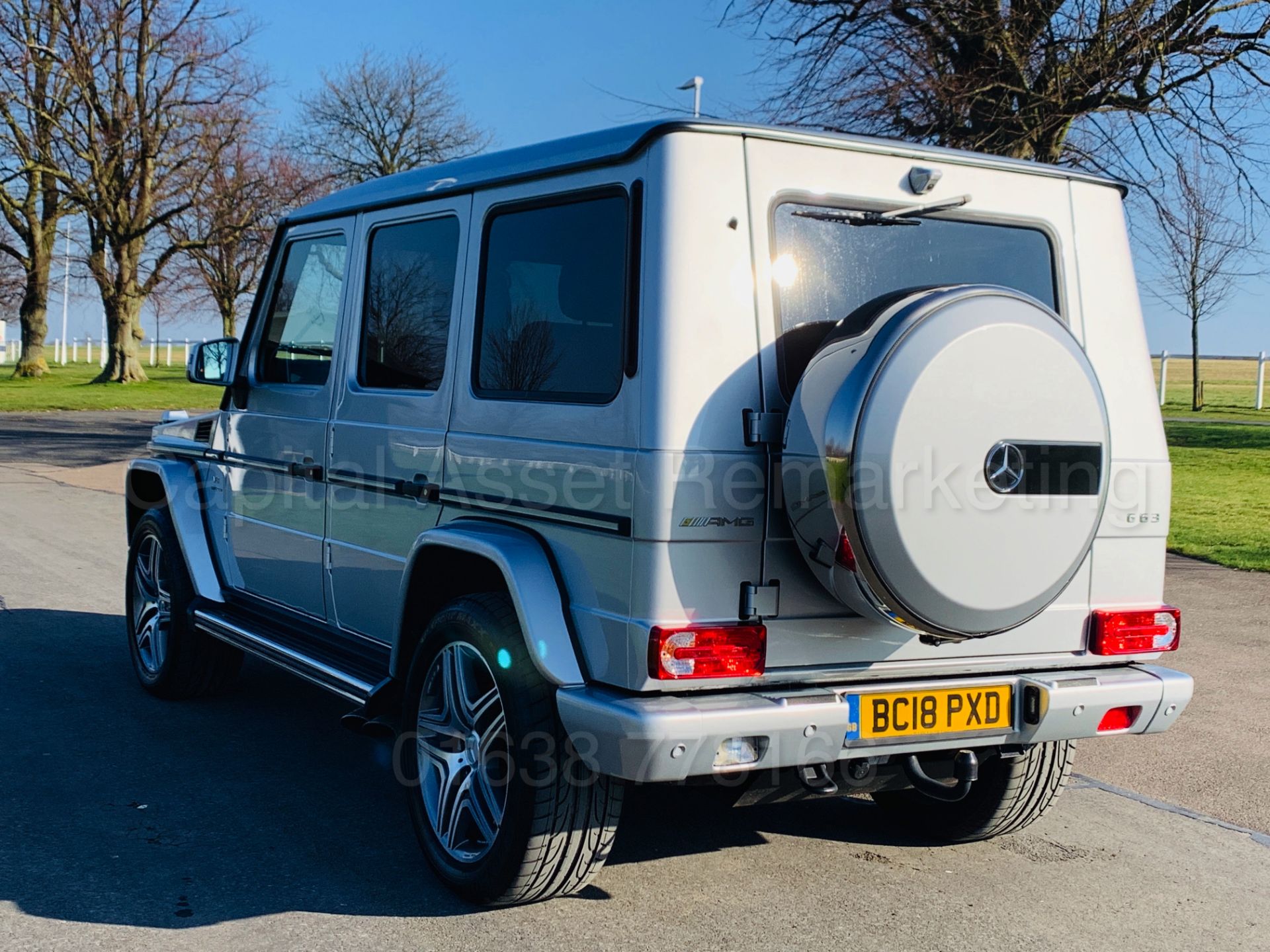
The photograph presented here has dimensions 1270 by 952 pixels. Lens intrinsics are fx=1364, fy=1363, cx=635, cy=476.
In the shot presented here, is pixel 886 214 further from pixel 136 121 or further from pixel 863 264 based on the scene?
pixel 136 121

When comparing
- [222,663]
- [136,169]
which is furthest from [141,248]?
[222,663]

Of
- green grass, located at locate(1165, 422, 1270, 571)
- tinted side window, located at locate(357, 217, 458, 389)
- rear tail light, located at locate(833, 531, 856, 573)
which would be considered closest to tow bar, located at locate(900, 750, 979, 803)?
rear tail light, located at locate(833, 531, 856, 573)

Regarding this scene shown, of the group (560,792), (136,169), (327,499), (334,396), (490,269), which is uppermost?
(136,169)

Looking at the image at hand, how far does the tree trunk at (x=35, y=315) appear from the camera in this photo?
43906 millimetres

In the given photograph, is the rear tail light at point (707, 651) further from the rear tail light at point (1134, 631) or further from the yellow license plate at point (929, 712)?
the rear tail light at point (1134, 631)

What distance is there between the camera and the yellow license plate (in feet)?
11.8

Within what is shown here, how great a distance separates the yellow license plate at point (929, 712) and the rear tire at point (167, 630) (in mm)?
3356

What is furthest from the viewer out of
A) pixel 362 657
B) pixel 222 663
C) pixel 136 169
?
pixel 136 169

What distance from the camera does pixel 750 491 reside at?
3.56 m

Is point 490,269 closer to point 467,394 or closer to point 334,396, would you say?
point 467,394

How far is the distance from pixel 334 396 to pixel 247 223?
36.9 metres

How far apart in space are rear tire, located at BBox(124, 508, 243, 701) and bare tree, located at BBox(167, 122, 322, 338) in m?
31.4

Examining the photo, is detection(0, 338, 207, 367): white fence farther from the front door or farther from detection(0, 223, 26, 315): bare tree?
the front door

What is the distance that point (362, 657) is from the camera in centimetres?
471
